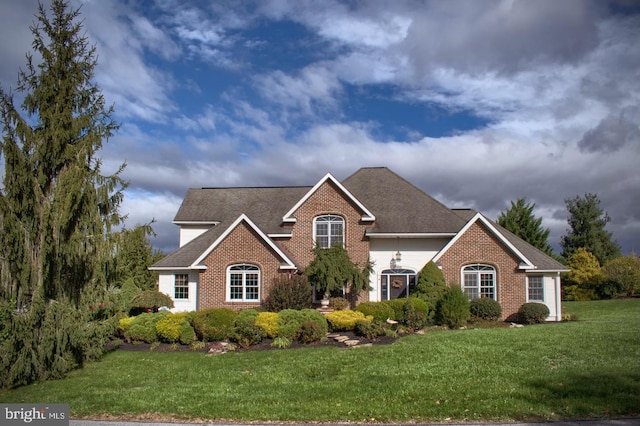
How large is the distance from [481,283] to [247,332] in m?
13.1

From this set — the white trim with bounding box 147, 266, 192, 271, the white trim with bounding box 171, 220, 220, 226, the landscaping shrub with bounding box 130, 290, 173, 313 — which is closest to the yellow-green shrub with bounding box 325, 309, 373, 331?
the landscaping shrub with bounding box 130, 290, 173, 313

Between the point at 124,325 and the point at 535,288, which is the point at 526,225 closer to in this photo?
the point at 535,288

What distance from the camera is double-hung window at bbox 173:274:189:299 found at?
27.4 m

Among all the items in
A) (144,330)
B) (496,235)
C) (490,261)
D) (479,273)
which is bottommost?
(144,330)

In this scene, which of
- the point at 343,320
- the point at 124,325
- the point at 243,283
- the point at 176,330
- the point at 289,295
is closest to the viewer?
the point at 176,330

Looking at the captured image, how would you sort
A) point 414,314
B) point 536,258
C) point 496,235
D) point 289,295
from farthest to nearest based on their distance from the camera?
point 536,258, point 496,235, point 289,295, point 414,314

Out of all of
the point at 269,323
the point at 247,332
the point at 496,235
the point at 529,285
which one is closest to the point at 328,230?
the point at 496,235

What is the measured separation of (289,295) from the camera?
23391mm

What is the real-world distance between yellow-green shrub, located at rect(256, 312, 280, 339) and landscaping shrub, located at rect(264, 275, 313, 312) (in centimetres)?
419

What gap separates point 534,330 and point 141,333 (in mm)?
14417

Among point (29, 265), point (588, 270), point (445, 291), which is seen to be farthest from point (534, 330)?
point (588, 270)

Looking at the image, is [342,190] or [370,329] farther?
[342,190]

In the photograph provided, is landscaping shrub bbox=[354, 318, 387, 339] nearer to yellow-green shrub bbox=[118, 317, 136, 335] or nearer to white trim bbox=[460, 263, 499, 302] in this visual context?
white trim bbox=[460, 263, 499, 302]

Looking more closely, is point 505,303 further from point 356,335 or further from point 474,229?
point 356,335
